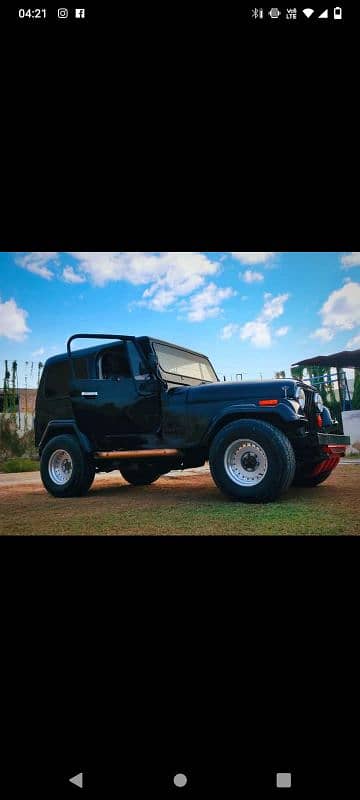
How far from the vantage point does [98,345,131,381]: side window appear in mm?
3727

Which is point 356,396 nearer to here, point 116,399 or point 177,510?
point 177,510

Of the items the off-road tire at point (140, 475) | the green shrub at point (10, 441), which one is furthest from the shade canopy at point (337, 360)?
the green shrub at point (10, 441)

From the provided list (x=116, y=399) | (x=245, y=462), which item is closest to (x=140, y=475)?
(x=116, y=399)

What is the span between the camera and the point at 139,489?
4.05 m

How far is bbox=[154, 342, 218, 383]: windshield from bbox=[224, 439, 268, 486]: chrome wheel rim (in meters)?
1.03

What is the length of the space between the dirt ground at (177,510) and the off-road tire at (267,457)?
0.10 meters

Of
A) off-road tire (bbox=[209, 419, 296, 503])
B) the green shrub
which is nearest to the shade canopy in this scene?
off-road tire (bbox=[209, 419, 296, 503])

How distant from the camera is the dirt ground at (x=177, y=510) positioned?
2.34 meters

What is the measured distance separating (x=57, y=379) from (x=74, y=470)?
98 centimetres

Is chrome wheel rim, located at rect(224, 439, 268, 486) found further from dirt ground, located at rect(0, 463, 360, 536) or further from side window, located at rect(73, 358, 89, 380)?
side window, located at rect(73, 358, 89, 380)

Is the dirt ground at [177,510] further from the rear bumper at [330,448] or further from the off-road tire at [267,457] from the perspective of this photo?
the rear bumper at [330,448]
